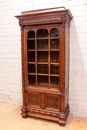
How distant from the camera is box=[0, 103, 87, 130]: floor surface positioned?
7.26 ft

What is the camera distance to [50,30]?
2270 mm

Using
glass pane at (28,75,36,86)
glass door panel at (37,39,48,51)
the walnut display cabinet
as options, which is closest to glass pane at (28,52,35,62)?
the walnut display cabinet

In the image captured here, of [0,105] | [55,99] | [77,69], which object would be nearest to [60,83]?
[55,99]

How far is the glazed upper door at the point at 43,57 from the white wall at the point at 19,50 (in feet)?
1.25

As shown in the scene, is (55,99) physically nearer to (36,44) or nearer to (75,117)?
(75,117)

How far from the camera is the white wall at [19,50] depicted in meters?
2.44

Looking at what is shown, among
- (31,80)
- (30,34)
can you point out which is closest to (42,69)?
(31,80)

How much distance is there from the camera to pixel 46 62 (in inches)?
95.7

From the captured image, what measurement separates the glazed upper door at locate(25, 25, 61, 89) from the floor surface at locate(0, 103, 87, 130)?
647 millimetres

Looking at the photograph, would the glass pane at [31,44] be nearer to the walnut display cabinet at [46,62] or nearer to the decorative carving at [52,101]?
the walnut display cabinet at [46,62]

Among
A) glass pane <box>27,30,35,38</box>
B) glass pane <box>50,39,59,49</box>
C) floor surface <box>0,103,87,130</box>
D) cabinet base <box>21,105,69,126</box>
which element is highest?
glass pane <box>27,30,35,38</box>

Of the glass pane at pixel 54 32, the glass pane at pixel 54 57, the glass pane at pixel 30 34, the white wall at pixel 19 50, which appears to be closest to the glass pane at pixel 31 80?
the glass pane at pixel 54 57

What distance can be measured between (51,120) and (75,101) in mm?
605

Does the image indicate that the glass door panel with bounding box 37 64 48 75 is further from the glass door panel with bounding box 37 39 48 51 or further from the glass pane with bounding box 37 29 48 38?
the glass pane with bounding box 37 29 48 38
